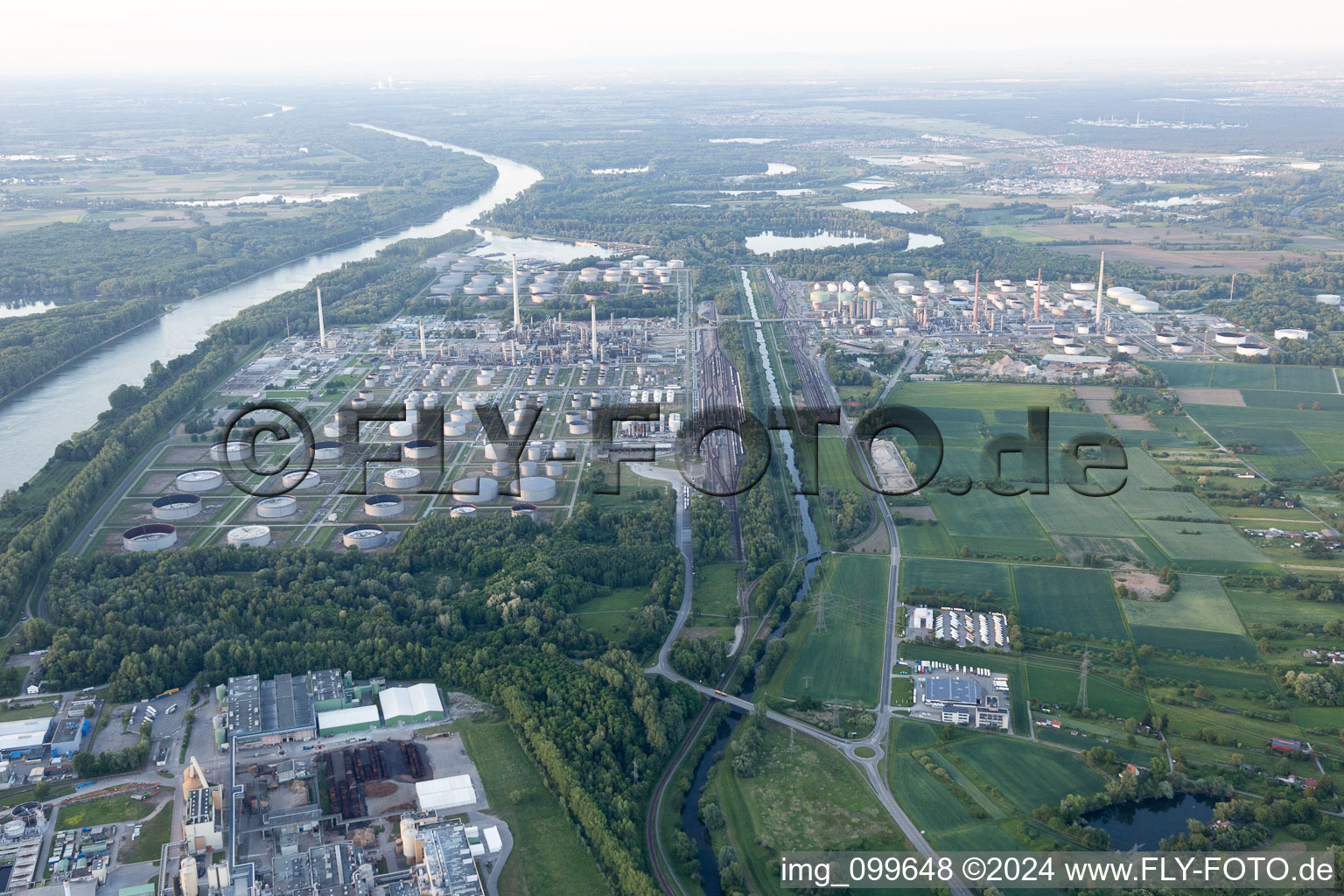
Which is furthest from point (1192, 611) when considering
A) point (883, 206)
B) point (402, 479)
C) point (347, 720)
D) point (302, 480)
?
point (883, 206)

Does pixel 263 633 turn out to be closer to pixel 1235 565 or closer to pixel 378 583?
pixel 378 583

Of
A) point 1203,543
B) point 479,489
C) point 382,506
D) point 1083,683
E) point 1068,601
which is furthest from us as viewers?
point 479,489

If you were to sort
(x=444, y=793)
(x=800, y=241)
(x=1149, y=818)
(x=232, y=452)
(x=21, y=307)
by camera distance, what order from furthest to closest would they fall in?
(x=800, y=241)
(x=21, y=307)
(x=232, y=452)
(x=444, y=793)
(x=1149, y=818)

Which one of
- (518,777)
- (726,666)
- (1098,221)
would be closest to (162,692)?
(518,777)

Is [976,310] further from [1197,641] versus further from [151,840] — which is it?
[151,840]

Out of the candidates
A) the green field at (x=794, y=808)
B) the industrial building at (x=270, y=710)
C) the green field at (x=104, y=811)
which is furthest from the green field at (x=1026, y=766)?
the green field at (x=104, y=811)

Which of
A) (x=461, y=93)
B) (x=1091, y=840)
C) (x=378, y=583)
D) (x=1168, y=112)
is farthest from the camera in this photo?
(x=461, y=93)

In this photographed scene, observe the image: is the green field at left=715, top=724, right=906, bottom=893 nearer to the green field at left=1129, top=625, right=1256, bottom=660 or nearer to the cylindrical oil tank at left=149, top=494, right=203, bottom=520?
the green field at left=1129, top=625, right=1256, bottom=660
